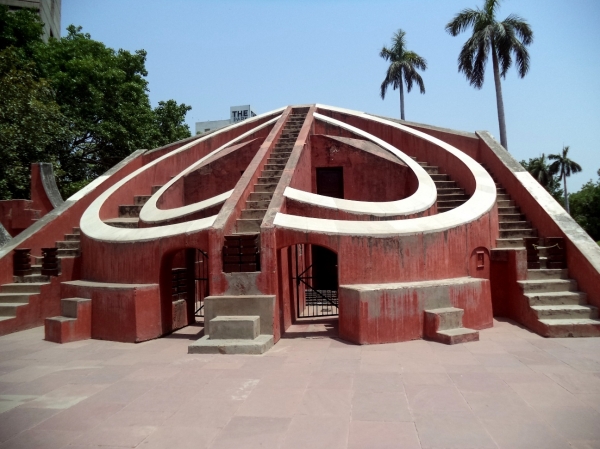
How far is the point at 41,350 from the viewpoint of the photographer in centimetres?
519

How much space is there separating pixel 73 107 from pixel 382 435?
14.0 metres

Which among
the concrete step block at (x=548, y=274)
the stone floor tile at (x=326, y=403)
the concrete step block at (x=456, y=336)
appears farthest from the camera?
the concrete step block at (x=548, y=274)

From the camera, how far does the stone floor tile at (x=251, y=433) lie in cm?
266

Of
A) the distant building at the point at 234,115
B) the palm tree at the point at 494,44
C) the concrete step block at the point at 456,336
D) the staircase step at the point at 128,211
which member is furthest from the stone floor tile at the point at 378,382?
the distant building at the point at 234,115

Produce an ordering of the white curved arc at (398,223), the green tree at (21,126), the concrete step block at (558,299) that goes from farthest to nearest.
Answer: the green tree at (21,126) → the concrete step block at (558,299) → the white curved arc at (398,223)

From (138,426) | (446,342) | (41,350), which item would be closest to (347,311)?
(446,342)

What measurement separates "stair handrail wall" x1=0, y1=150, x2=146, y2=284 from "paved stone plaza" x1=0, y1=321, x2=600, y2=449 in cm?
256

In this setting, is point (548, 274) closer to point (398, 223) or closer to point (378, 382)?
point (398, 223)

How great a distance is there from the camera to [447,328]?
4973 millimetres

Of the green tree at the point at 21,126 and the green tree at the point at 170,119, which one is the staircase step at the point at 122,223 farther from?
the green tree at the point at 170,119

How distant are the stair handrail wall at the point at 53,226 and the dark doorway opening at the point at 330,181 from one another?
440 cm

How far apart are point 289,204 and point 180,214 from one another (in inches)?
65.9

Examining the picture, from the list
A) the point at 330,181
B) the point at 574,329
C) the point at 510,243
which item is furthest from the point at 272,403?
the point at 330,181

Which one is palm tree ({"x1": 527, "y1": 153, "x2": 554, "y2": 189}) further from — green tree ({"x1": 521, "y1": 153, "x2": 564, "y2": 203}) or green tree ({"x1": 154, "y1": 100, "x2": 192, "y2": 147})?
green tree ({"x1": 154, "y1": 100, "x2": 192, "y2": 147})
